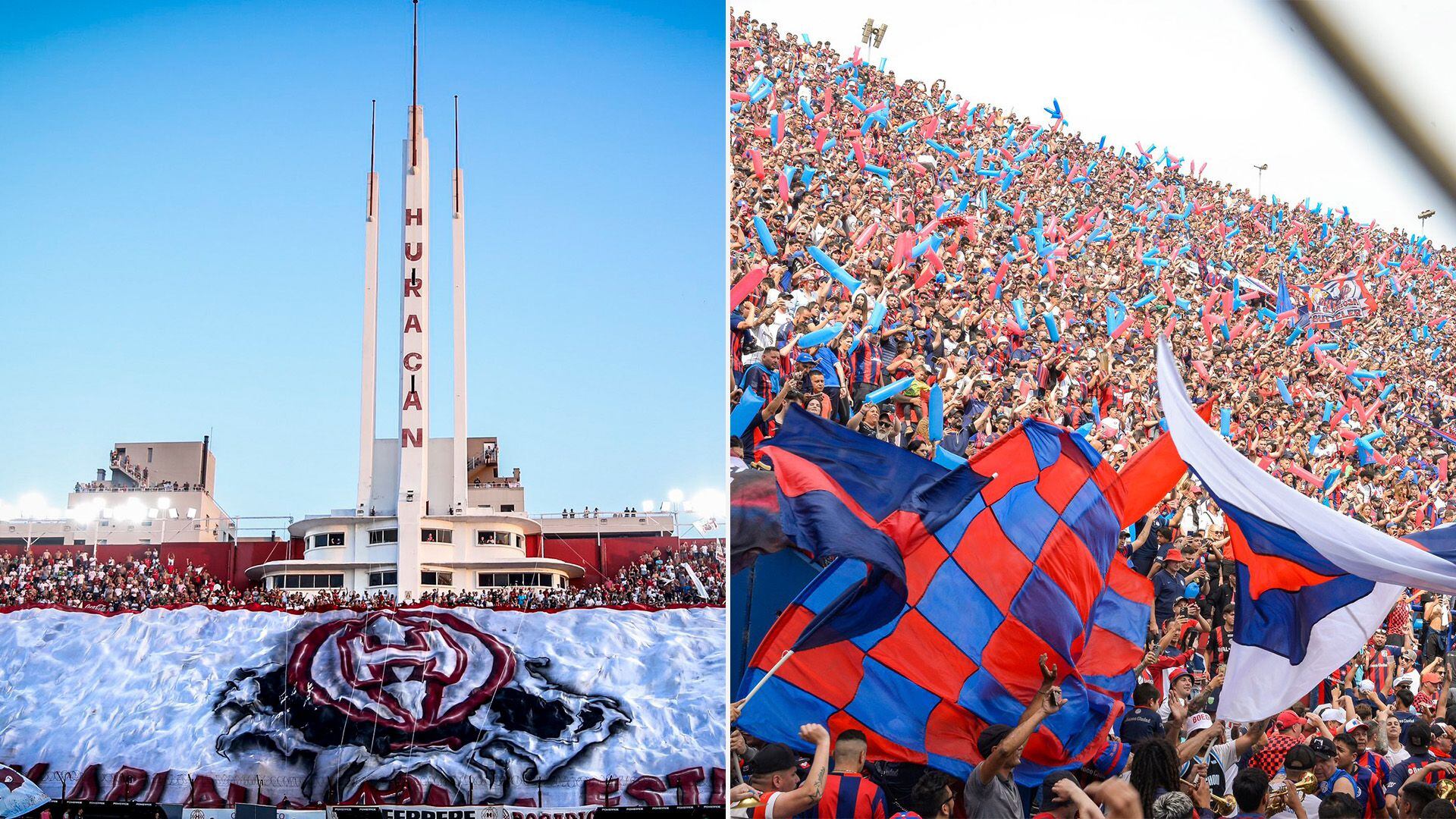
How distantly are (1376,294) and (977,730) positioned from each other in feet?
13.4

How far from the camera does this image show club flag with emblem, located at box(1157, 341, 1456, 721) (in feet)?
14.7

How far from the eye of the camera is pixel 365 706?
6543 millimetres

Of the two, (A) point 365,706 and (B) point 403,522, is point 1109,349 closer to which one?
(A) point 365,706

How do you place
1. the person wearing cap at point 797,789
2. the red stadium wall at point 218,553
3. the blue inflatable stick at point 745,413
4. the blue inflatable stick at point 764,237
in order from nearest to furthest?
the person wearing cap at point 797,789 → the blue inflatable stick at point 745,413 → the blue inflatable stick at point 764,237 → the red stadium wall at point 218,553

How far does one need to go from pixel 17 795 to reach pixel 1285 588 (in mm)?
5713

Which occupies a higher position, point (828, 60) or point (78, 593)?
point (828, 60)

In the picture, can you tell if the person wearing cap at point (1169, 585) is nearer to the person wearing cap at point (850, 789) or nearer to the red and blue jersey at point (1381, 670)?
the red and blue jersey at point (1381, 670)

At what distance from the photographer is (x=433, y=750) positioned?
252 inches

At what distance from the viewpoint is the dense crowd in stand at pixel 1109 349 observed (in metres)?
4.53

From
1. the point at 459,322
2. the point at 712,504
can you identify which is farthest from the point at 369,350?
the point at 712,504

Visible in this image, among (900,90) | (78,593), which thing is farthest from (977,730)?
(78,593)

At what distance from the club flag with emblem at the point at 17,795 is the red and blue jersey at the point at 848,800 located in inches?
150

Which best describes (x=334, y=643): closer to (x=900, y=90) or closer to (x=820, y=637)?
(x=820, y=637)

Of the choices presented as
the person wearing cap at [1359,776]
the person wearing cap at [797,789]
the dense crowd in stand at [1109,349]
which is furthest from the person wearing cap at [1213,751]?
the person wearing cap at [797,789]
